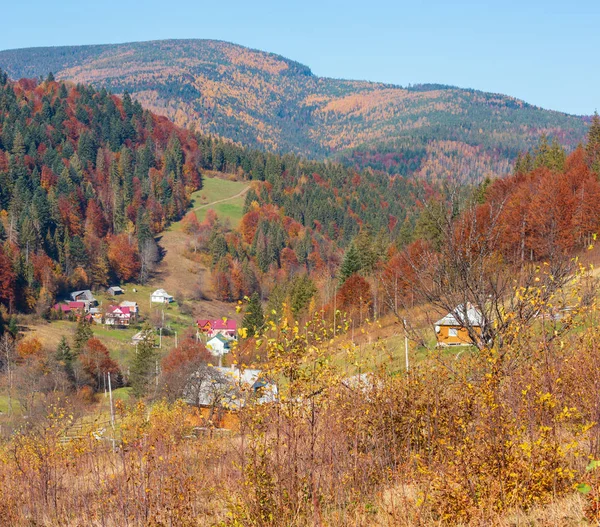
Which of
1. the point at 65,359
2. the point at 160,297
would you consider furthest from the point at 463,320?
the point at 160,297

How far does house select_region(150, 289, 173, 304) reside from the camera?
9901 cm

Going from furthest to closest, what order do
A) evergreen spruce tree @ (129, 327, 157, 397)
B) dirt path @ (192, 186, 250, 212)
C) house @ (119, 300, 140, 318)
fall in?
dirt path @ (192, 186, 250, 212), house @ (119, 300, 140, 318), evergreen spruce tree @ (129, 327, 157, 397)

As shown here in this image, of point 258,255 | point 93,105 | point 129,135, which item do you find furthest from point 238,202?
point 93,105

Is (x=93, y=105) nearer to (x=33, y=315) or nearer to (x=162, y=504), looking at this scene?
(x=33, y=315)

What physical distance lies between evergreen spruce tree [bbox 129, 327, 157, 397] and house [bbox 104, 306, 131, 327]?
30.0 m

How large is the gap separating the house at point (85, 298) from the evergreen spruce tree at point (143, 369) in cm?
4019

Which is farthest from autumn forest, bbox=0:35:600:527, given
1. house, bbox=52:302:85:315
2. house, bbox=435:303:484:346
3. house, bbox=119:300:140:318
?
house, bbox=119:300:140:318

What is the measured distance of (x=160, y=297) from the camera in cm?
9969

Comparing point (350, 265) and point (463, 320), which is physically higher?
point (463, 320)

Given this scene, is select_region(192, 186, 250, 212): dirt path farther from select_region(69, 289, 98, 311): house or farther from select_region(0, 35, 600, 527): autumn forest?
select_region(69, 289, 98, 311): house

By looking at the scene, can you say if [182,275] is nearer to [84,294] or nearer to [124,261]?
[124,261]

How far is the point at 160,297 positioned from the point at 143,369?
161 ft

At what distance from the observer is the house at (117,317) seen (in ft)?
272

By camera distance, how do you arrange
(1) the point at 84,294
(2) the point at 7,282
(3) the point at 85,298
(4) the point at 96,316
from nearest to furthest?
(2) the point at 7,282
(4) the point at 96,316
(3) the point at 85,298
(1) the point at 84,294
